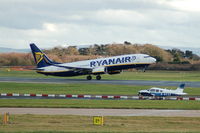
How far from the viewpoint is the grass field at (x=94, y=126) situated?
2890 centimetres

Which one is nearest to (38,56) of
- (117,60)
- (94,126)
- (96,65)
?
(96,65)

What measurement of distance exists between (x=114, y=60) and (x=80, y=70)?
271 inches

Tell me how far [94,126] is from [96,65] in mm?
58150

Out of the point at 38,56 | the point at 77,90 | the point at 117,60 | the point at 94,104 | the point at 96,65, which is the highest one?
the point at 38,56

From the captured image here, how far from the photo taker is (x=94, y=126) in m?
30.7

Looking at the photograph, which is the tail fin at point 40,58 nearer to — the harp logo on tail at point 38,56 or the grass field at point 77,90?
the harp logo on tail at point 38,56

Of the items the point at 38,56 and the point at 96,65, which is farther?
the point at 38,56

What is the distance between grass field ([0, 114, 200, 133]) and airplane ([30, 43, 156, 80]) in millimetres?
52000

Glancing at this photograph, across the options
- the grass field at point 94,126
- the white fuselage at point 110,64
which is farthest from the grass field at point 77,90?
the grass field at point 94,126

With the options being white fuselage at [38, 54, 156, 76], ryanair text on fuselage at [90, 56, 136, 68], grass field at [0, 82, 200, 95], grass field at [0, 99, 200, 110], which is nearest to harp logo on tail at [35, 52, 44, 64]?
white fuselage at [38, 54, 156, 76]

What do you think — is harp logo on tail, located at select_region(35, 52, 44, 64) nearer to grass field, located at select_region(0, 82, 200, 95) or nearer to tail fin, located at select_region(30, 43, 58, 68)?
tail fin, located at select_region(30, 43, 58, 68)

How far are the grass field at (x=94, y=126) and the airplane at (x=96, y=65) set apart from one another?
52000 mm

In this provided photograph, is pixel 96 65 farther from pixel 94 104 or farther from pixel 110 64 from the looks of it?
pixel 94 104

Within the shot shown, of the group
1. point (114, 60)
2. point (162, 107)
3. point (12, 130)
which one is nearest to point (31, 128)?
point (12, 130)
